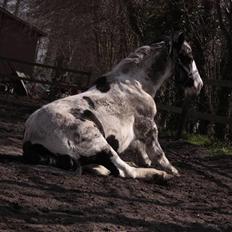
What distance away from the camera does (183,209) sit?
5.80 metres

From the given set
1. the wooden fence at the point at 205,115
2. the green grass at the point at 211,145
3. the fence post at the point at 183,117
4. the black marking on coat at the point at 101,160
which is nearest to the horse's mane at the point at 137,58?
the black marking on coat at the point at 101,160

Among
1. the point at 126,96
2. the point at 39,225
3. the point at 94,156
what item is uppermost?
the point at 126,96

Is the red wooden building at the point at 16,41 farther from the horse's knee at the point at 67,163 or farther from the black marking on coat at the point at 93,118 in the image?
the horse's knee at the point at 67,163

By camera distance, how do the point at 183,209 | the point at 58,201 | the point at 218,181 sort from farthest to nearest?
the point at 218,181 < the point at 183,209 < the point at 58,201

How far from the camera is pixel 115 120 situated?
691cm

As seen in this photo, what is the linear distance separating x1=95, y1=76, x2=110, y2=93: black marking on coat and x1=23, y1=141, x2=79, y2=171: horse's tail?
109 cm

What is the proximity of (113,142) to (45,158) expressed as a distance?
82 centimetres

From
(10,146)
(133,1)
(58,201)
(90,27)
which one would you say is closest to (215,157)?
(10,146)

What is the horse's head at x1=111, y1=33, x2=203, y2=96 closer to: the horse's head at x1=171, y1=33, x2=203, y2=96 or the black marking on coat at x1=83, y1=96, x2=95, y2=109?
the horse's head at x1=171, y1=33, x2=203, y2=96

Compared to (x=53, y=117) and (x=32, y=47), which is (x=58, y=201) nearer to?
(x=53, y=117)

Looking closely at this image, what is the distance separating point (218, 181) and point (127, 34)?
39.9ft

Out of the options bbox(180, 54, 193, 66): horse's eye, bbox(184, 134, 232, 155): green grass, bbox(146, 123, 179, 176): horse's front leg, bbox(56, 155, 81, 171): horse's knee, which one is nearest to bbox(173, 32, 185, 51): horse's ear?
bbox(180, 54, 193, 66): horse's eye

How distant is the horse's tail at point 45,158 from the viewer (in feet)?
21.1

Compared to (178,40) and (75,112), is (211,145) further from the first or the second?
(75,112)
